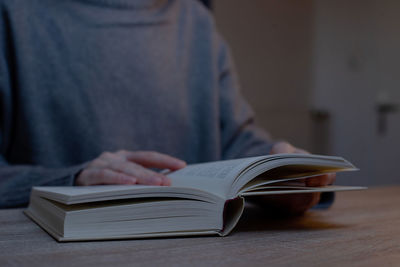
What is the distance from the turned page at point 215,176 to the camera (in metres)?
0.51

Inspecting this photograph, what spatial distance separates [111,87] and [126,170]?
0.51 meters

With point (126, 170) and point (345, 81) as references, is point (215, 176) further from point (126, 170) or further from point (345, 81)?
point (345, 81)

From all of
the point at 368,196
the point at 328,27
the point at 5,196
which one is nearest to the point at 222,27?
the point at 328,27

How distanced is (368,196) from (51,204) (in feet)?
2.37

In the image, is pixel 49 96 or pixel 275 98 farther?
pixel 275 98

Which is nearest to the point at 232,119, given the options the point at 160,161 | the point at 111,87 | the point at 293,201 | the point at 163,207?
the point at 111,87

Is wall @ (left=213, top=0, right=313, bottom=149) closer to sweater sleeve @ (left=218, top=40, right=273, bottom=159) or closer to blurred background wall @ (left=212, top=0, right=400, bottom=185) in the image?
blurred background wall @ (left=212, top=0, right=400, bottom=185)

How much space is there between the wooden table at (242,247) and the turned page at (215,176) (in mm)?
60

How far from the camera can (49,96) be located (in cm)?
109

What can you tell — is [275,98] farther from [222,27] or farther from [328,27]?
[328,27]

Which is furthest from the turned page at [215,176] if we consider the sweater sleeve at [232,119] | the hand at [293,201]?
the sweater sleeve at [232,119]

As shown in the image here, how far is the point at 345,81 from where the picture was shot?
313 centimetres

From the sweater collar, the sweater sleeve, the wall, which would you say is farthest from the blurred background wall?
the sweater collar

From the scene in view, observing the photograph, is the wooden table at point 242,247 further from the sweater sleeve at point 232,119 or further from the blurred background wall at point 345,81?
the blurred background wall at point 345,81
